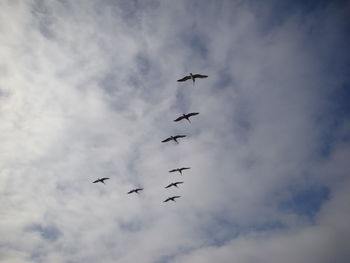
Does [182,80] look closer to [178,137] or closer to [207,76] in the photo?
[207,76]

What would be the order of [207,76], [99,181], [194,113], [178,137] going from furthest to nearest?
1. [99,181]
2. [178,137]
3. [194,113]
4. [207,76]

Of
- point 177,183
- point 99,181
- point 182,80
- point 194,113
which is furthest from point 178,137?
point 99,181

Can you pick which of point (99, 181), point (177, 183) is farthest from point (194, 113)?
point (99, 181)

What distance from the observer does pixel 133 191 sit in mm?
89812

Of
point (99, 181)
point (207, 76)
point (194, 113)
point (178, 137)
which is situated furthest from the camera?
point (99, 181)

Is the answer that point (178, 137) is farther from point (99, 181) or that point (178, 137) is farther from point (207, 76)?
point (99, 181)

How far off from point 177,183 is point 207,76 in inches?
1718

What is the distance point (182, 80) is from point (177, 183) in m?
41.6

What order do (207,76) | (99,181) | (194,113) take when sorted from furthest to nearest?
(99,181)
(194,113)
(207,76)

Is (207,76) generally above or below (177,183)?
above

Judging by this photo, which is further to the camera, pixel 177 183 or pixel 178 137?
pixel 177 183

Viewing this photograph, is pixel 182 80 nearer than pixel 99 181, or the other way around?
pixel 182 80

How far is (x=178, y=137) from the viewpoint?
74875 mm

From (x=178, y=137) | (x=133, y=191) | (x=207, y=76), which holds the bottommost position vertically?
(x=133, y=191)
